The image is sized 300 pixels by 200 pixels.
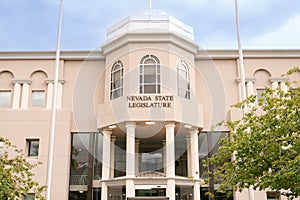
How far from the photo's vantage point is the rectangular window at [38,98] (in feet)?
77.0

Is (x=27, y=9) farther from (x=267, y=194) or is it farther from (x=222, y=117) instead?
(x=267, y=194)

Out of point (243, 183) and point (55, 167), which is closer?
point (243, 183)

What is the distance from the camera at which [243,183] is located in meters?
11.0

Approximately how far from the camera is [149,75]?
21.3 meters

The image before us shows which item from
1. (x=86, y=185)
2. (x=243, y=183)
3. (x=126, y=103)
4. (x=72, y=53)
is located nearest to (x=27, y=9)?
(x=72, y=53)

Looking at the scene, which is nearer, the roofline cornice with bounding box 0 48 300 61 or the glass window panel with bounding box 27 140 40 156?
the glass window panel with bounding box 27 140 40 156

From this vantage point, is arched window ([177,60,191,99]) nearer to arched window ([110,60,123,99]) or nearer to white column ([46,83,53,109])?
arched window ([110,60,123,99])

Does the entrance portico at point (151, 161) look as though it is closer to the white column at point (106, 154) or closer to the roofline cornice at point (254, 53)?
the white column at point (106, 154)

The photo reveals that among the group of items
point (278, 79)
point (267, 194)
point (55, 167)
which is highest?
point (278, 79)

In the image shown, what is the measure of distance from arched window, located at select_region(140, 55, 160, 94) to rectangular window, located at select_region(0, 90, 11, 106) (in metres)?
9.15

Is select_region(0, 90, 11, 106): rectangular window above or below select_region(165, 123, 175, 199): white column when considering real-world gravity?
above

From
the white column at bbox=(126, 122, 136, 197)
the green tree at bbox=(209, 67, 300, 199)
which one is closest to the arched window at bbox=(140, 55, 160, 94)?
the white column at bbox=(126, 122, 136, 197)

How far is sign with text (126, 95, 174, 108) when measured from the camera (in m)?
20.1

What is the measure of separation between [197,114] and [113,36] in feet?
23.9
